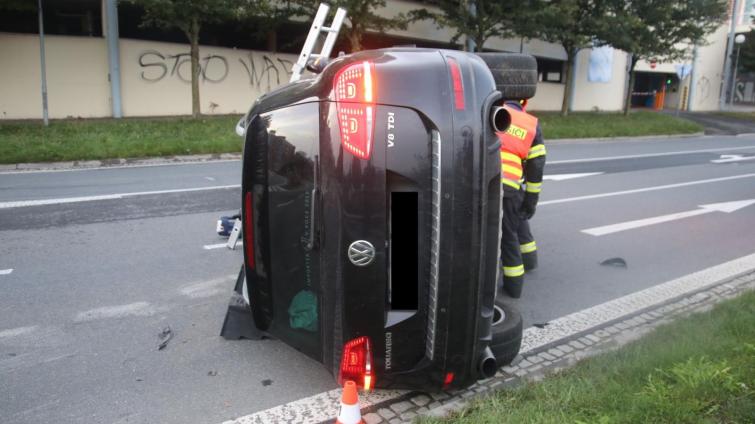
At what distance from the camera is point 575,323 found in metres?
4.55

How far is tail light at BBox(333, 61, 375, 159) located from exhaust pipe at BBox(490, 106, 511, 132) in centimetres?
61

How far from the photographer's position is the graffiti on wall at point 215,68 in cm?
1942

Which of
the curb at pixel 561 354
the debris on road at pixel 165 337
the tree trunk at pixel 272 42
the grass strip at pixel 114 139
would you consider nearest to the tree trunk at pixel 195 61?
the grass strip at pixel 114 139

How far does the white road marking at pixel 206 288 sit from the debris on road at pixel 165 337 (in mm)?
657

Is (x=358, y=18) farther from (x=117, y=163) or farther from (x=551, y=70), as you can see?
(x=551, y=70)

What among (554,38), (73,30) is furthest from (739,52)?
(73,30)

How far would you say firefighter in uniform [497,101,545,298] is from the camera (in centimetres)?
479

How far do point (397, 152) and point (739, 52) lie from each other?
43682 mm

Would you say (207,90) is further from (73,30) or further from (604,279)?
(604,279)

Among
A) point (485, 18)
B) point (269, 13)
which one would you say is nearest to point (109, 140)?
point (269, 13)

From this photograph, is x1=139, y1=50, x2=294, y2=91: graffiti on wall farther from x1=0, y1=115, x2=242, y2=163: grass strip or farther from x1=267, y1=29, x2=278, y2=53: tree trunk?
x1=0, y1=115, x2=242, y2=163: grass strip

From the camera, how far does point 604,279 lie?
5.63 meters

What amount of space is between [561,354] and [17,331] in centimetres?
368

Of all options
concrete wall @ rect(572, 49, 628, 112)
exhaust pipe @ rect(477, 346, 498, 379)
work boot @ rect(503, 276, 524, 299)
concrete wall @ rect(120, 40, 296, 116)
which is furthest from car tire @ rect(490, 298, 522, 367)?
concrete wall @ rect(572, 49, 628, 112)
